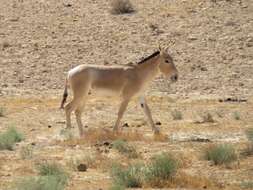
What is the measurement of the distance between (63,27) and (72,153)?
79.4ft

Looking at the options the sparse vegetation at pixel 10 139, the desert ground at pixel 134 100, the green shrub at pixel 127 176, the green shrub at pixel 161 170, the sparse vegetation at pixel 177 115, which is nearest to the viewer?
the green shrub at pixel 127 176

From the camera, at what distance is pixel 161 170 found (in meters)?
16.4

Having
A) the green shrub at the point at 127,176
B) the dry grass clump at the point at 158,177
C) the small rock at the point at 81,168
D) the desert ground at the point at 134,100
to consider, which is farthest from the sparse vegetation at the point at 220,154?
the small rock at the point at 81,168

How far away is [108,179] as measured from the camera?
16766 mm

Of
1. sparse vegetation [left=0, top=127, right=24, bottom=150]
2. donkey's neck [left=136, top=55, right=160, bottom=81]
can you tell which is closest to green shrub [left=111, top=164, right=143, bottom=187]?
sparse vegetation [left=0, top=127, right=24, bottom=150]

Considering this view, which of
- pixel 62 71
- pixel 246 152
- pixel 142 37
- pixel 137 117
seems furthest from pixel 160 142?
pixel 142 37

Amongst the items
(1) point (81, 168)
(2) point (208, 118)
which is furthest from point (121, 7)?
(1) point (81, 168)

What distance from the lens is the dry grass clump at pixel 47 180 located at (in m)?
14.0

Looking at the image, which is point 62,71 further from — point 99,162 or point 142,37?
point 99,162

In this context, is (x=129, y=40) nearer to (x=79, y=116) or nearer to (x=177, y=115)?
(x=177, y=115)

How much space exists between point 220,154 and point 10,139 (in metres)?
4.99

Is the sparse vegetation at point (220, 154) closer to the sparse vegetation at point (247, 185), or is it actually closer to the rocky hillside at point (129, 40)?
the sparse vegetation at point (247, 185)

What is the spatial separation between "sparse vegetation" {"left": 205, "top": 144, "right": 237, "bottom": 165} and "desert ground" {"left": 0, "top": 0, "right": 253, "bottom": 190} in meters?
0.17

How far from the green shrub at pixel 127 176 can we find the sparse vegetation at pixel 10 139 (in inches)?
178
